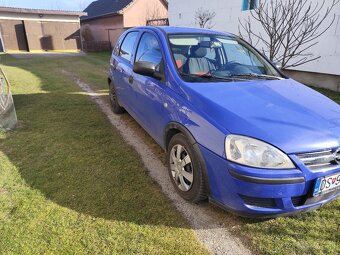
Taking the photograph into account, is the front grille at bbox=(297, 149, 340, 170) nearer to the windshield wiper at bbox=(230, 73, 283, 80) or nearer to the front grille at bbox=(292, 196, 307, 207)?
the front grille at bbox=(292, 196, 307, 207)

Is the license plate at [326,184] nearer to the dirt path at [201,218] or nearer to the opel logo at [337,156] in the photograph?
the opel logo at [337,156]

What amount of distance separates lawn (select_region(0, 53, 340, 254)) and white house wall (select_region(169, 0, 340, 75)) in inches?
242

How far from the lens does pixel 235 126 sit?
2199mm

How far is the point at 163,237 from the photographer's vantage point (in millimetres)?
2410

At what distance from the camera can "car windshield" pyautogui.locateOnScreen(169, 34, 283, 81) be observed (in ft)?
10.2

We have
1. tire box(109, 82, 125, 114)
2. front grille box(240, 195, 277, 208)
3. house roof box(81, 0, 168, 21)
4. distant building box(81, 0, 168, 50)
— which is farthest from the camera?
house roof box(81, 0, 168, 21)

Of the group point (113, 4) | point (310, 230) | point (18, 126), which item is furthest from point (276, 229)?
point (113, 4)

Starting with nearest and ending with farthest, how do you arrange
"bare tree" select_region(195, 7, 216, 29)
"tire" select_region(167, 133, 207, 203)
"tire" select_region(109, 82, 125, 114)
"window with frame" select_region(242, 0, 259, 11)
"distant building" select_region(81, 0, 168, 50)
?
1. "tire" select_region(167, 133, 207, 203)
2. "tire" select_region(109, 82, 125, 114)
3. "window with frame" select_region(242, 0, 259, 11)
4. "bare tree" select_region(195, 7, 216, 29)
5. "distant building" select_region(81, 0, 168, 50)

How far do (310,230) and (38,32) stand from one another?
2357 cm

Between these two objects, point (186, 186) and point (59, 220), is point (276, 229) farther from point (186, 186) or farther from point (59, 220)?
point (59, 220)

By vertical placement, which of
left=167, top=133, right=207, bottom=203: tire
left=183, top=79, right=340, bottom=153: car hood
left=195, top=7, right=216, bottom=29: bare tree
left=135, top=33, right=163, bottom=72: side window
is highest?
left=195, top=7, right=216, bottom=29: bare tree

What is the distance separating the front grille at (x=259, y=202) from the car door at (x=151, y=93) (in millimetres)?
1237

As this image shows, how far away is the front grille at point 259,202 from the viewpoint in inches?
85.2

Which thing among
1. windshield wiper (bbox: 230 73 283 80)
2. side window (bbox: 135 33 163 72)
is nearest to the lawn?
side window (bbox: 135 33 163 72)
